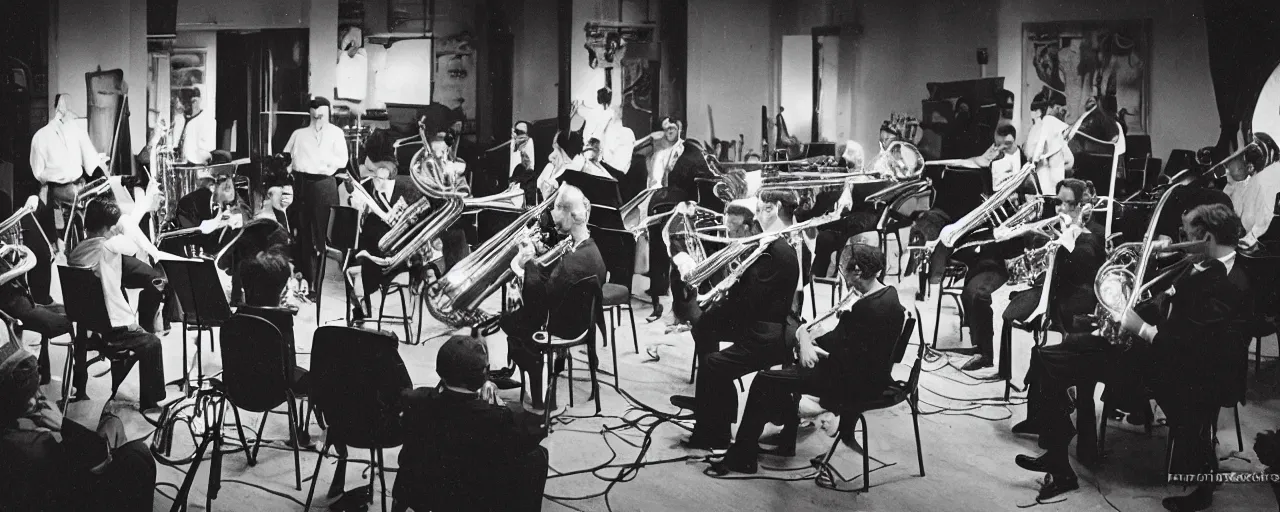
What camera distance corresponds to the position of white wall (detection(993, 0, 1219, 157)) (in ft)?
28.9

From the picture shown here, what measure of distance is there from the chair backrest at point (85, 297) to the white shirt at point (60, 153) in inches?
98.0

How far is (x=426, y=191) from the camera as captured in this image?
28.8 feet

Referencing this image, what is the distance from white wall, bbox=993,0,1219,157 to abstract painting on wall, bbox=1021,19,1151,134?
8cm

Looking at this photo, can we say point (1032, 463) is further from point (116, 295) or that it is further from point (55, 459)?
point (116, 295)

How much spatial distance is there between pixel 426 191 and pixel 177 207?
2.40 m

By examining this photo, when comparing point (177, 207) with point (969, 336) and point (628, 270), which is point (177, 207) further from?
point (969, 336)

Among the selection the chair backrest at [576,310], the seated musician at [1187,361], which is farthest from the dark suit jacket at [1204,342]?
the chair backrest at [576,310]

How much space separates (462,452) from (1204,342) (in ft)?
12.1

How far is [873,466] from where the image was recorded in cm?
607

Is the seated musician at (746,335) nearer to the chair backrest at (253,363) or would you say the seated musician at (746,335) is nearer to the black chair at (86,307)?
the chair backrest at (253,363)

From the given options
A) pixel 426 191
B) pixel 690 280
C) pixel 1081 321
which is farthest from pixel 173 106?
pixel 1081 321

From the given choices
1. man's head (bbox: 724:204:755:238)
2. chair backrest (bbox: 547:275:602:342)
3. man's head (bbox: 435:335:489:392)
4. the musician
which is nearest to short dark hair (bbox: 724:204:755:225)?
man's head (bbox: 724:204:755:238)

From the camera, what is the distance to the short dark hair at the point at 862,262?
544 centimetres

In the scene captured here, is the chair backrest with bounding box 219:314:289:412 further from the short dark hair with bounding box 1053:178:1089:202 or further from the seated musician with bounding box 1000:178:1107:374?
the short dark hair with bounding box 1053:178:1089:202
